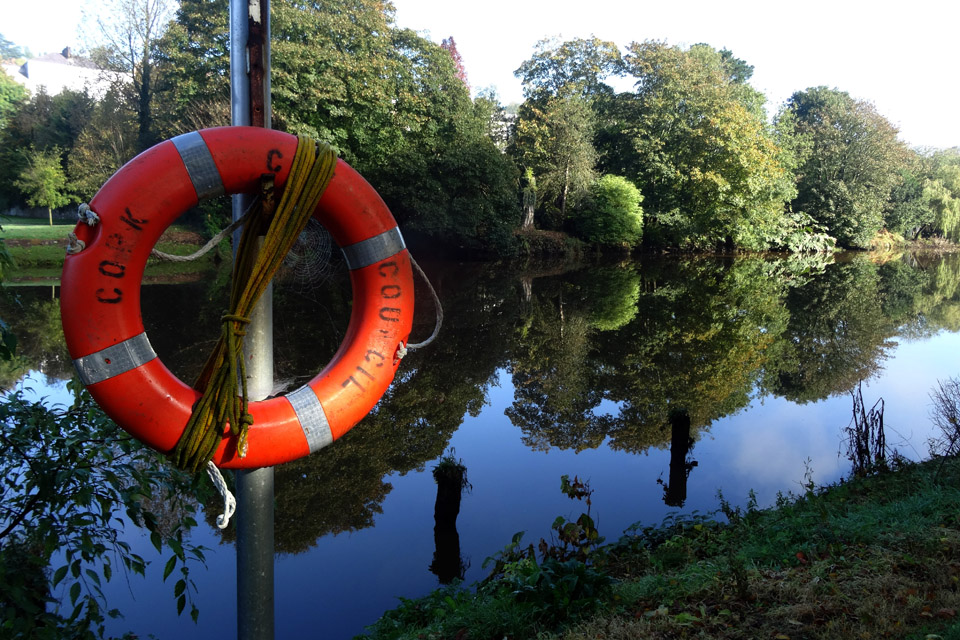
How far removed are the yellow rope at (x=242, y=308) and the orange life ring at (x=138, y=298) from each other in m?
0.04

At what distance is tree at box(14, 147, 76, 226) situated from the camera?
57.6 feet

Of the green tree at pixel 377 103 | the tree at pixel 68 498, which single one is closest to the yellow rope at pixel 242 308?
the tree at pixel 68 498

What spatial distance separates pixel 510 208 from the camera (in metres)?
19.1

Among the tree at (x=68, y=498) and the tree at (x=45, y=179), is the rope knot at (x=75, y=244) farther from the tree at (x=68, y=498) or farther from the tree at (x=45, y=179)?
the tree at (x=45, y=179)

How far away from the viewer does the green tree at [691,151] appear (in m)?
21.3

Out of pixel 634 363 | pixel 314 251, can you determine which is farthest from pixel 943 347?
pixel 314 251

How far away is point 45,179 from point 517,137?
13927mm

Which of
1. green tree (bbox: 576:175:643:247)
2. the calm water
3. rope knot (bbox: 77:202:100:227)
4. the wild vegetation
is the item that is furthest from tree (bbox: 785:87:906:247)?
rope knot (bbox: 77:202:100:227)

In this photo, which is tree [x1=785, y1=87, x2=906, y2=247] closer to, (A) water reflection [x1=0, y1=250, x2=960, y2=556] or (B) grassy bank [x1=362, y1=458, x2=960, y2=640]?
(A) water reflection [x1=0, y1=250, x2=960, y2=556]

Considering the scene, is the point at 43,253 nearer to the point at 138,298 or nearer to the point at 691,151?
the point at 138,298

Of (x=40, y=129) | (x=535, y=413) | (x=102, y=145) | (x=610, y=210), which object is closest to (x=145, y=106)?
(x=102, y=145)

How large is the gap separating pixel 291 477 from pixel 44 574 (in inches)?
68.1

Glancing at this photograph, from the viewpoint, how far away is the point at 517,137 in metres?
21.6

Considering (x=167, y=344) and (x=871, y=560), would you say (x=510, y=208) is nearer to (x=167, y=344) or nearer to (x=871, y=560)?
(x=167, y=344)
